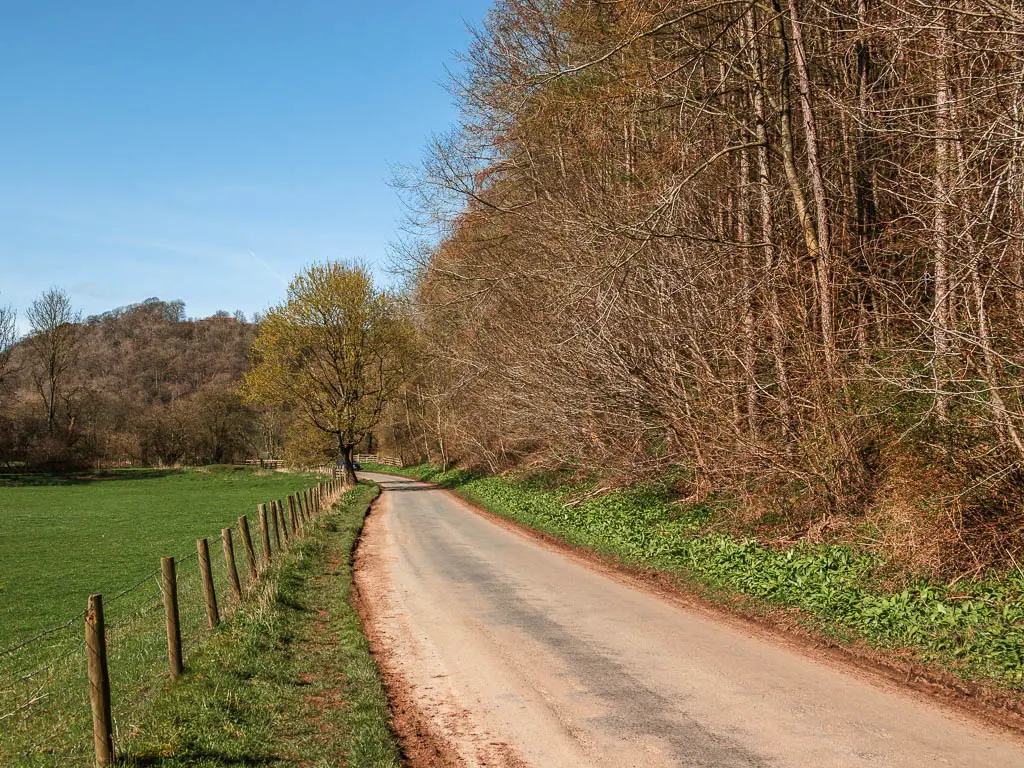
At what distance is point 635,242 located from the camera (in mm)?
13953

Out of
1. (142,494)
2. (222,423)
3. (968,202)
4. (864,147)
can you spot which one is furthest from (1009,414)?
(222,423)

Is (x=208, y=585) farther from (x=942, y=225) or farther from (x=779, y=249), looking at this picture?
(x=779, y=249)

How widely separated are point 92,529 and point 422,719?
92.6ft

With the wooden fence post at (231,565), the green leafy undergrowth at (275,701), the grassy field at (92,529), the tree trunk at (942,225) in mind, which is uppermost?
the tree trunk at (942,225)

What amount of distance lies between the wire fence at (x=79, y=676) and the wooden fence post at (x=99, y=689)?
28 centimetres

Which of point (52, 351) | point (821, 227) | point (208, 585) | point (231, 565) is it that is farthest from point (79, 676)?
point (52, 351)

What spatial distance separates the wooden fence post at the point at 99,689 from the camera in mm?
5000

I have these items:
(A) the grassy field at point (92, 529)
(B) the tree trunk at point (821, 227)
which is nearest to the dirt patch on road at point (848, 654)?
(B) the tree trunk at point (821, 227)

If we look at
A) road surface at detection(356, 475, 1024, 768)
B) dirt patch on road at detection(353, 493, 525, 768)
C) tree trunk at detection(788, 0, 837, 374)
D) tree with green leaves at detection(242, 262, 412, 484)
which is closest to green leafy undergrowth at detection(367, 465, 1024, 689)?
road surface at detection(356, 475, 1024, 768)

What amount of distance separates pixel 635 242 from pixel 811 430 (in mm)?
4748

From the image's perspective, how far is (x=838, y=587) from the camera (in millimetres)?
8852

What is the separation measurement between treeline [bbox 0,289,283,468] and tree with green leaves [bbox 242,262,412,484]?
34785 mm

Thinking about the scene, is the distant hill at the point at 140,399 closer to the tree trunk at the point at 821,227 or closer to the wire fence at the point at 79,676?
the wire fence at the point at 79,676

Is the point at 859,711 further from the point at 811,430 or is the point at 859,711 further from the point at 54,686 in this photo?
the point at 54,686
